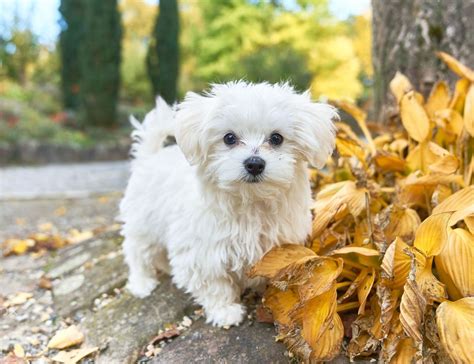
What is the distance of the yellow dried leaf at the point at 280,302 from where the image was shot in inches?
91.1

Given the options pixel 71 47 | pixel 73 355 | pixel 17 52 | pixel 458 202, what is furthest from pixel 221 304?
pixel 17 52

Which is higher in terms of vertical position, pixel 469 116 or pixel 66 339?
pixel 469 116

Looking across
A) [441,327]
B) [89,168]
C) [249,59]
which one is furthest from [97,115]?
[441,327]

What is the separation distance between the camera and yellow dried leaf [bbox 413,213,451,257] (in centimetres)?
215

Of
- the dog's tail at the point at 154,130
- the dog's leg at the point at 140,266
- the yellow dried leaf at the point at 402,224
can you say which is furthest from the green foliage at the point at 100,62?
the yellow dried leaf at the point at 402,224

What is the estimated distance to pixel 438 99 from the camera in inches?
131

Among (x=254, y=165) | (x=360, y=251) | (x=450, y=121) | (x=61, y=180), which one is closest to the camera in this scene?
(x=254, y=165)

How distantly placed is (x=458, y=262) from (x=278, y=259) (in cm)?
80

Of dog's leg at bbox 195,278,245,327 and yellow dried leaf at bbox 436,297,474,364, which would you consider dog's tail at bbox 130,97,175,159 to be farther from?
yellow dried leaf at bbox 436,297,474,364

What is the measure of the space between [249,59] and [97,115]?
4621 mm

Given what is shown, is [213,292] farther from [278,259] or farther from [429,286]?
[429,286]

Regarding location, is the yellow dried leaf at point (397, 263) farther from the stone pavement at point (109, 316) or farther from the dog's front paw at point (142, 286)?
the dog's front paw at point (142, 286)

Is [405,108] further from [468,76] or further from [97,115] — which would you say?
[97,115]

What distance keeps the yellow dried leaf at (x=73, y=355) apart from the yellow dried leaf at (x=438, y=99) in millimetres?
2560
